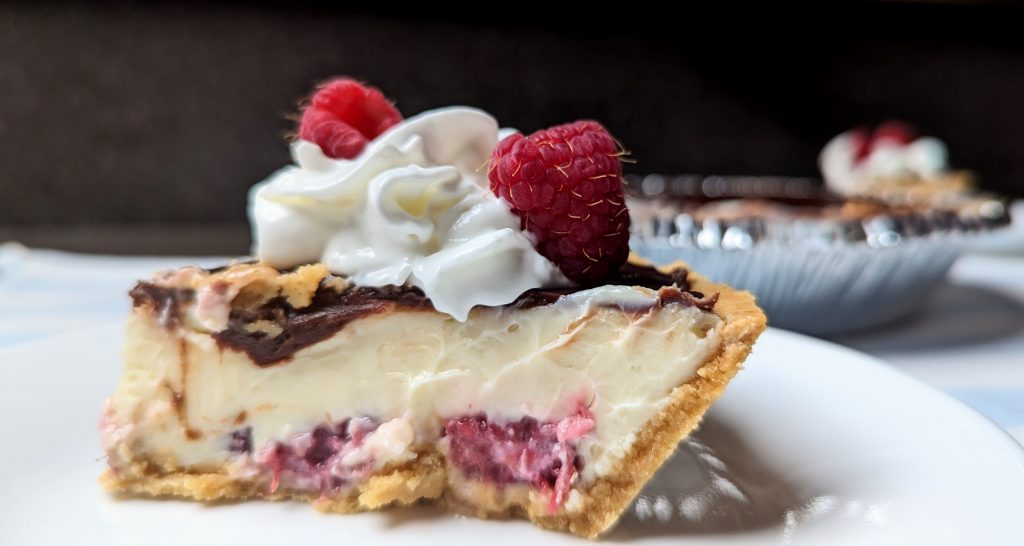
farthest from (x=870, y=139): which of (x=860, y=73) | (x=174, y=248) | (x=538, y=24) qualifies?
(x=174, y=248)

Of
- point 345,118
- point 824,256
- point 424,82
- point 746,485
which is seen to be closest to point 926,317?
point 824,256

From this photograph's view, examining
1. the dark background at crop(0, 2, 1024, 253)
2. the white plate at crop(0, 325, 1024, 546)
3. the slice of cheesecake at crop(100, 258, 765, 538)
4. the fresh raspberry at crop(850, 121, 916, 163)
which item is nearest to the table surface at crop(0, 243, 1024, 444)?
the white plate at crop(0, 325, 1024, 546)

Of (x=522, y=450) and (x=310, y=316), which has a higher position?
(x=310, y=316)

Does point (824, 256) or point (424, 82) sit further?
point (424, 82)

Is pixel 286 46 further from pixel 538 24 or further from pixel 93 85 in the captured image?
pixel 538 24

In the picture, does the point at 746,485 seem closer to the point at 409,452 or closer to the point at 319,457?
the point at 409,452

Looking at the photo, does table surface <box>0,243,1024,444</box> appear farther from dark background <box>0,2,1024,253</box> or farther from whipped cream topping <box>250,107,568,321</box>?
dark background <box>0,2,1024,253</box>
